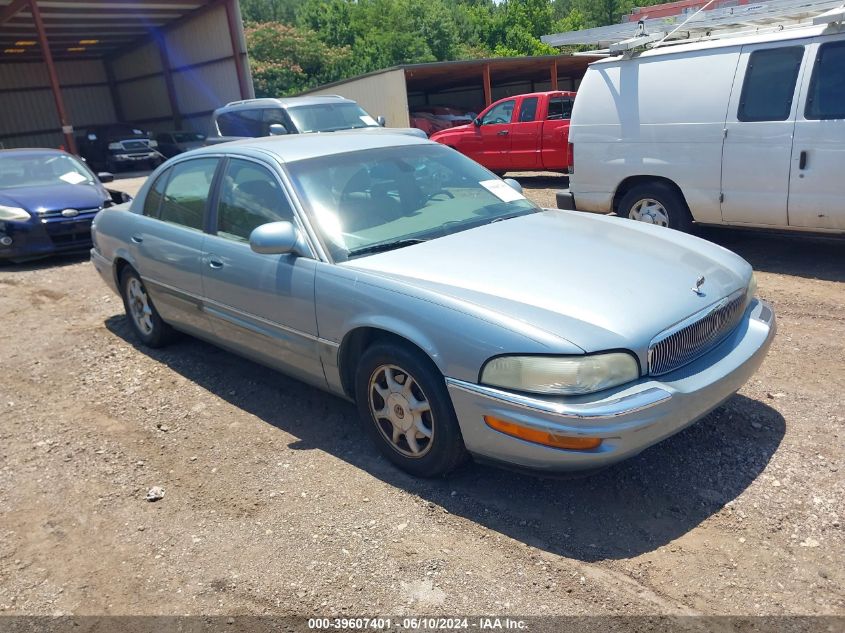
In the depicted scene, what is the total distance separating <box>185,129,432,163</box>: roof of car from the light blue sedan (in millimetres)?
20

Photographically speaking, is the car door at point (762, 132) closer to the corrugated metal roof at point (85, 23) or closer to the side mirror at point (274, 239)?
the side mirror at point (274, 239)

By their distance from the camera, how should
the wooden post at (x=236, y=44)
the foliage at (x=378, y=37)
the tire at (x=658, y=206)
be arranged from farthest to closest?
the foliage at (x=378, y=37)
the wooden post at (x=236, y=44)
the tire at (x=658, y=206)

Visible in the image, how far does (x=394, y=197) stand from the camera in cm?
411

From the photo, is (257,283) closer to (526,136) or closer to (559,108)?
(526,136)

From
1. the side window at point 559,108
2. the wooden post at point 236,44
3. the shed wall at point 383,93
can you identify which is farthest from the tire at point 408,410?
the wooden post at point 236,44

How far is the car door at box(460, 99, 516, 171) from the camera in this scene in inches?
533

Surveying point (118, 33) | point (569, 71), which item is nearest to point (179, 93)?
point (118, 33)

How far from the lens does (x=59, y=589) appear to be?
9.83 feet

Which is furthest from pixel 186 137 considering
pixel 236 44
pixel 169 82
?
pixel 169 82

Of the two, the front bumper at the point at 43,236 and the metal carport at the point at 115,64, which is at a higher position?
the metal carport at the point at 115,64

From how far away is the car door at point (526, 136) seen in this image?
42.7 ft

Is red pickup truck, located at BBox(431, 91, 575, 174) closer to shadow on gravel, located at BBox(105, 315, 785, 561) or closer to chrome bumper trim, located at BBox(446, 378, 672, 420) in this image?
shadow on gravel, located at BBox(105, 315, 785, 561)

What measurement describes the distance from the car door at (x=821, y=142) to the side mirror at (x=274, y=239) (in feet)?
14.9

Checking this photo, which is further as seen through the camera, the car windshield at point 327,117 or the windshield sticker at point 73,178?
the car windshield at point 327,117
